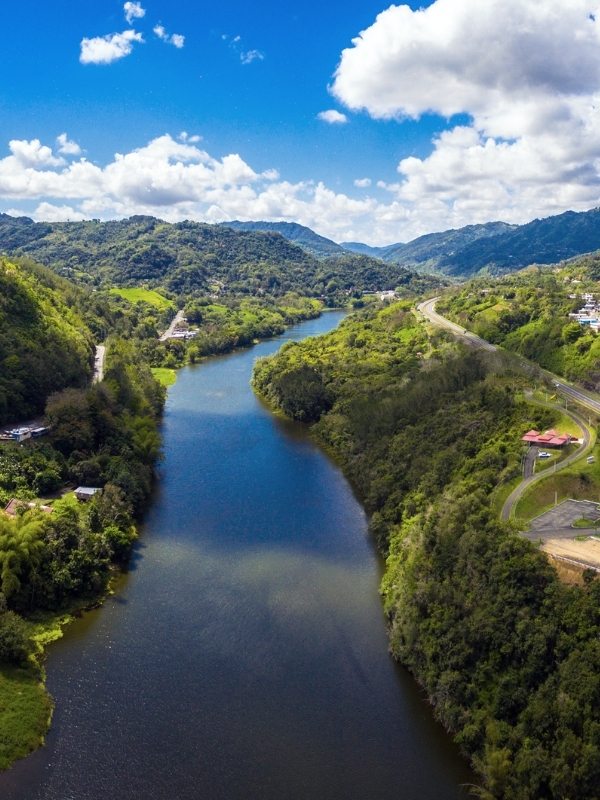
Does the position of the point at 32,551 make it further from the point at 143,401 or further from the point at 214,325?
the point at 214,325

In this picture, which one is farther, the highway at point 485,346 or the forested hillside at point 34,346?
the forested hillside at point 34,346

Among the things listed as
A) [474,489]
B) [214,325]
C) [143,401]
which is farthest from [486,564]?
[214,325]

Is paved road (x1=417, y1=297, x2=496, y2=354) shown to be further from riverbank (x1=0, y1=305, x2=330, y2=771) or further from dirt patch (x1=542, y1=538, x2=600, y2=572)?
riverbank (x1=0, y1=305, x2=330, y2=771)

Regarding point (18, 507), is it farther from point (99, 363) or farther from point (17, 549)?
point (99, 363)

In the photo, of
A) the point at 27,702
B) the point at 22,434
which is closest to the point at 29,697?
the point at 27,702

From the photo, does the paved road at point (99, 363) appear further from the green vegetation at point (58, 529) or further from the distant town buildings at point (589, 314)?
the distant town buildings at point (589, 314)

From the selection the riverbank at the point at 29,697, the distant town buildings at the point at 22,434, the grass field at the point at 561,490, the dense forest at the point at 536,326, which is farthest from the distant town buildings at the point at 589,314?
the riverbank at the point at 29,697
